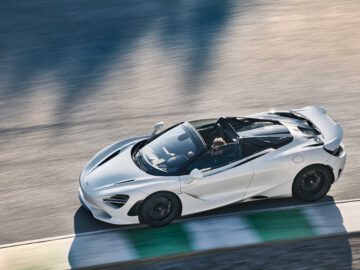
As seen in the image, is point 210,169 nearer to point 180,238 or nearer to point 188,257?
point 180,238

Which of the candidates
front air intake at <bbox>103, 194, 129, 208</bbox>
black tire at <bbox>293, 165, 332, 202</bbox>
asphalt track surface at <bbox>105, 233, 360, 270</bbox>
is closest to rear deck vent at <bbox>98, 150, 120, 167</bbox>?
front air intake at <bbox>103, 194, 129, 208</bbox>

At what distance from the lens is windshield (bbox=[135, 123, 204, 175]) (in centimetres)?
1002

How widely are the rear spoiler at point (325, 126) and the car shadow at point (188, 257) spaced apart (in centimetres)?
91

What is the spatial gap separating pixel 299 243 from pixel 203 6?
10.4 metres

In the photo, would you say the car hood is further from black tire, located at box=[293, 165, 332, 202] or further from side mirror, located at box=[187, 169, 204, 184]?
black tire, located at box=[293, 165, 332, 202]

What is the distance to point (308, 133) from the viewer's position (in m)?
10.7

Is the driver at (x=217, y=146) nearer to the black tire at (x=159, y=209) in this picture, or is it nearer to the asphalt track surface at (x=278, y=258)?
the black tire at (x=159, y=209)

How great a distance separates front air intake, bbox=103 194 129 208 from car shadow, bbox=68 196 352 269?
1.61 feet

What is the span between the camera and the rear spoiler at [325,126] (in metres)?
10.5

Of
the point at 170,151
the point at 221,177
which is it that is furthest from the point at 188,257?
the point at 170,151

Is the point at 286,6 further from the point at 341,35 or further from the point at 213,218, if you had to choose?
the point at 213,218

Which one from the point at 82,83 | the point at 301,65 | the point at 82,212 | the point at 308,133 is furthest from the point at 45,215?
the point at 301,65

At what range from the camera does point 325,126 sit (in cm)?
1091

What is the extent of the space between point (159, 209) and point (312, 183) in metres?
2.38
